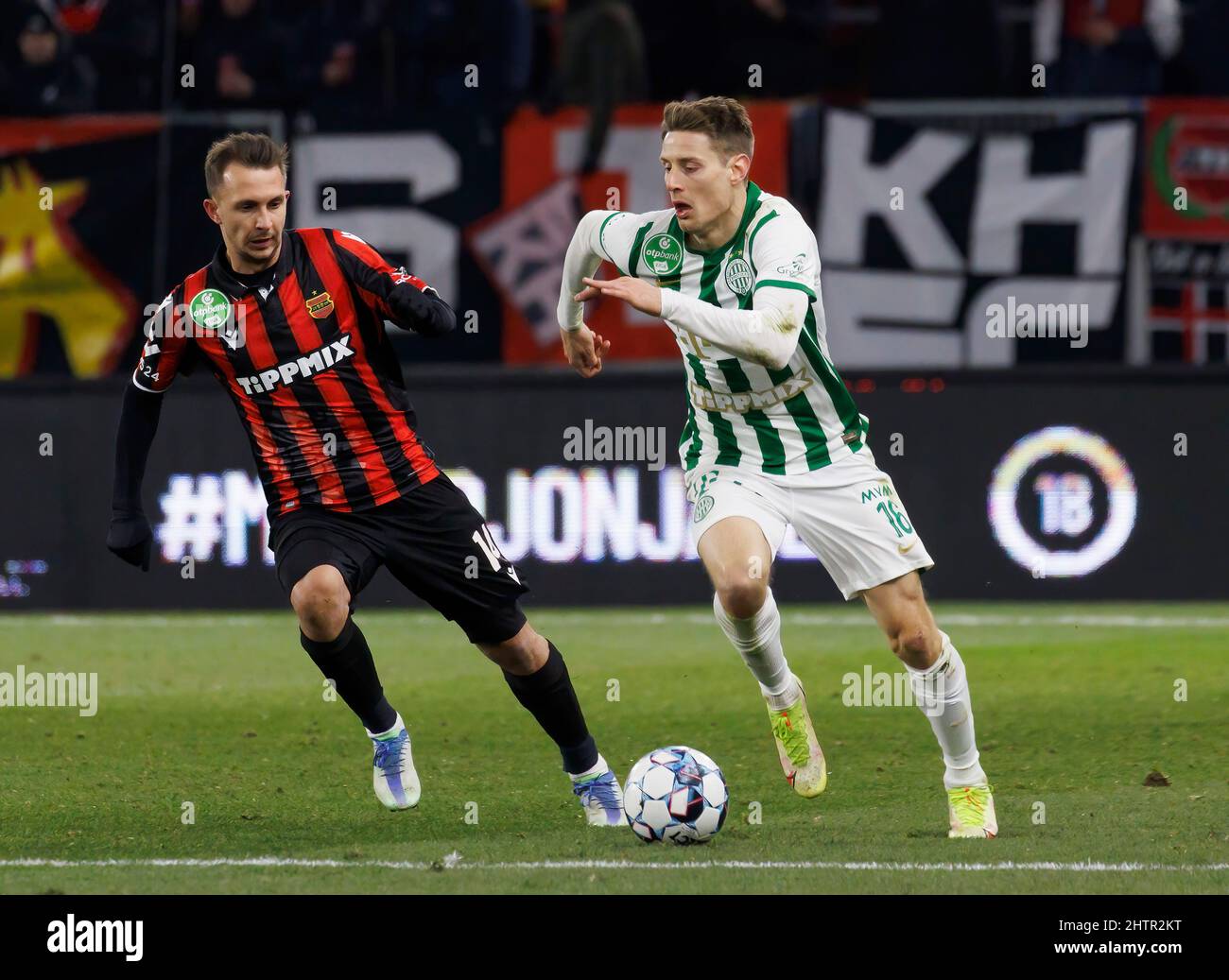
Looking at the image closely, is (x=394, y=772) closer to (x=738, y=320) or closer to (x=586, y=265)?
(x=586, y=265)

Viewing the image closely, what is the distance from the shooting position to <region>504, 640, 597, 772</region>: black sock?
6531 millimetres

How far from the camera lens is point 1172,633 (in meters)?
11.0

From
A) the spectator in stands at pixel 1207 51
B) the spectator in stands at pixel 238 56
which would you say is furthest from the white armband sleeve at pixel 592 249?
the spectator in stands at pixel 1207 51

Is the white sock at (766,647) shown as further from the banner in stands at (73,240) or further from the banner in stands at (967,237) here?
the banner in stands at (73,240)

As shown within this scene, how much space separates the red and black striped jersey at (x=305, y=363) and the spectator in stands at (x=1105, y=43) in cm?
818

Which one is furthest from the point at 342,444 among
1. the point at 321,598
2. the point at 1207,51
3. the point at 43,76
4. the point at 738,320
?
the point at 1207,51

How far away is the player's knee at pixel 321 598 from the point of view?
627cm

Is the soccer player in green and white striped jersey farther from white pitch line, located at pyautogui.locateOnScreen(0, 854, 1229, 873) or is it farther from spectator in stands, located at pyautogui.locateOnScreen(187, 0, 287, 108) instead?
spectator in stands, located at pyautogui.locateOnScreen(187, 0, 287, 108)

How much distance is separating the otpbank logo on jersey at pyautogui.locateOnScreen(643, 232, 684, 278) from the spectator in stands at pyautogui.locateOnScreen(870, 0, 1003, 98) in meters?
7.47

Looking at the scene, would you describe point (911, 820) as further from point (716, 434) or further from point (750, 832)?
point (716, 434)

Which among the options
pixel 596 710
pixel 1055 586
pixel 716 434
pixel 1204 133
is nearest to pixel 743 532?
pixel 716 434

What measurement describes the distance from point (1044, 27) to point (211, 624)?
6.74m

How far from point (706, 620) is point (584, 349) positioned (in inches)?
212

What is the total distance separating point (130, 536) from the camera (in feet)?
21.8
